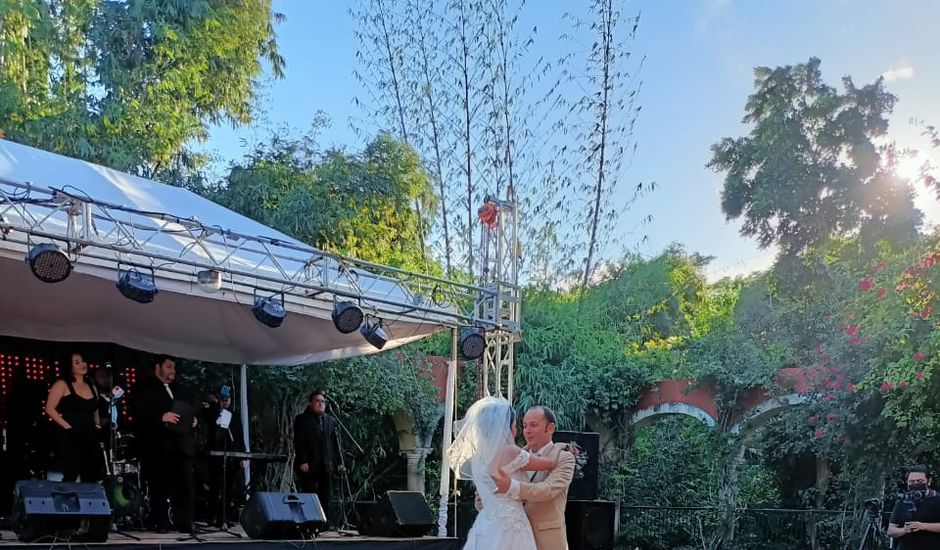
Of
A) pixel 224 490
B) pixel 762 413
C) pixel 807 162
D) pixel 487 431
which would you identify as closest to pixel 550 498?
pixel 487 431

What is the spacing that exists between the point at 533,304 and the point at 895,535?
32.0 ft

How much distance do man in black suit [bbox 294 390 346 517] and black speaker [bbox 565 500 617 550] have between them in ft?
8.69

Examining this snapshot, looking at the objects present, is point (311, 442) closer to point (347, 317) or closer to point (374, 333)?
point (374, 333)

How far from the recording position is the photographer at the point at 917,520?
639 cm

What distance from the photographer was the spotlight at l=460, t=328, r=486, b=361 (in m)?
8.14

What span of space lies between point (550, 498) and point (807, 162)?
19571 mm

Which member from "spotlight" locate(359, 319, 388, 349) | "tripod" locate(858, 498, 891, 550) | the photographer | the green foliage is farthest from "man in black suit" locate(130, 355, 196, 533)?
"tripod" locate(858, 498, 891, 550)

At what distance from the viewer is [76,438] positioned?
21.9 feet

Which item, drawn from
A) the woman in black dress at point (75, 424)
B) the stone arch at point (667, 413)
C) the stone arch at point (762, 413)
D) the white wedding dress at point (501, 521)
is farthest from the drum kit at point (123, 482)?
the stone arch at point (762, 413)

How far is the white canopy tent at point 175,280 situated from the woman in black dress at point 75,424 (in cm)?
83

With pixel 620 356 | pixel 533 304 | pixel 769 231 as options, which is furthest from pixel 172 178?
pixel 769 231

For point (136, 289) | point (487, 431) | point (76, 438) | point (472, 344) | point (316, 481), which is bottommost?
point (316, 481)

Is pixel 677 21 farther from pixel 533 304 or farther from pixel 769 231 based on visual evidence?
pixel 769 231

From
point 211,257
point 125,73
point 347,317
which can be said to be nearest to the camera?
point 211,257
